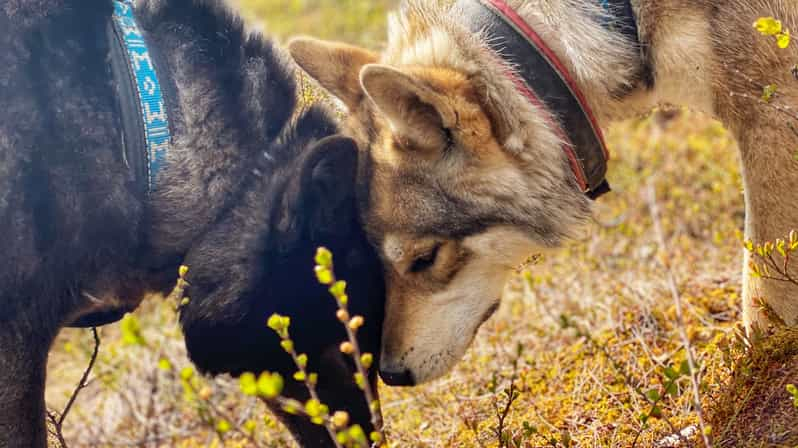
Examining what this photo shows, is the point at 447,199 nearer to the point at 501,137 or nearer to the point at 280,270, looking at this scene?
the point at 501,137

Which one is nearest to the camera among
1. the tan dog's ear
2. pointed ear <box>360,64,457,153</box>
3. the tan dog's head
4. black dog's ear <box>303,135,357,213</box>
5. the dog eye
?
pointed ear <box>360,64,457,153</box>

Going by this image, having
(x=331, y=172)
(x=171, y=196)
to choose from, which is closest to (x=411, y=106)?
(x=331, y=172)

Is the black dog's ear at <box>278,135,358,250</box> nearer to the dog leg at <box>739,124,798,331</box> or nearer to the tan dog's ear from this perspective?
the tan dog's ear

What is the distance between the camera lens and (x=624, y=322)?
346 cm

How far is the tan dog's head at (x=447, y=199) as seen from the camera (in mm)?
2439

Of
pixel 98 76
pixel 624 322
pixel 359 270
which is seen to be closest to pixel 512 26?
pixel 359 270

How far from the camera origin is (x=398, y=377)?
2.62m

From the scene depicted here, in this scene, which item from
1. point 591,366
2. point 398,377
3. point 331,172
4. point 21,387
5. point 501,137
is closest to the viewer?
point 21,387

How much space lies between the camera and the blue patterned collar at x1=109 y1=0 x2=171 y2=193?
94.1 inches

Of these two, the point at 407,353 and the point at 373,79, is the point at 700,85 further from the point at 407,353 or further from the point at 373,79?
the point at 407,353

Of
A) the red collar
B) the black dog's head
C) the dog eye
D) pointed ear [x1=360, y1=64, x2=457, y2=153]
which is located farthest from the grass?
pointed ear [x1=360, y1=64, x2=457, y2=153]

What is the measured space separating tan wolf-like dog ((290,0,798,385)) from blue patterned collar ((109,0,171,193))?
503 millimetres

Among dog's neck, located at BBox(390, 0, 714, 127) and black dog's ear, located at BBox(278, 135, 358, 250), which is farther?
dog's neck, located at BBox(390, 0, 714, 127)

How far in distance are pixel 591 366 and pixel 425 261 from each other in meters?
1.02
